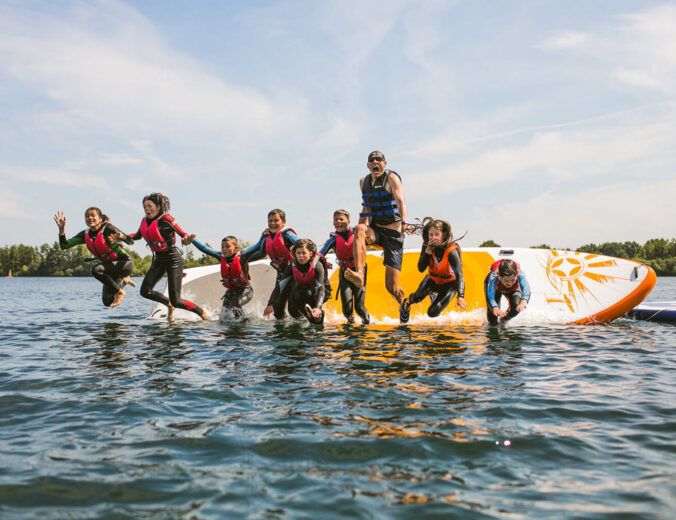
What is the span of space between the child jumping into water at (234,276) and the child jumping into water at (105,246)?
5.51ft

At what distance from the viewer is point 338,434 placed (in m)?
3.49

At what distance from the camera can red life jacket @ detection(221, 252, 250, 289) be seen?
10004 mm

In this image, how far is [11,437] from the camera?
3.55m

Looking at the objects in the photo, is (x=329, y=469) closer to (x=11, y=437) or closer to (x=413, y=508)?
(x=413, y=508)

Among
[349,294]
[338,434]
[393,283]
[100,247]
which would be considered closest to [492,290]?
[393,283]

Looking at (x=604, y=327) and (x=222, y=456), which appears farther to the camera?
(x=604, y=327)

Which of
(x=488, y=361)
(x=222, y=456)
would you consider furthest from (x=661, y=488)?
(x=488, y=361)

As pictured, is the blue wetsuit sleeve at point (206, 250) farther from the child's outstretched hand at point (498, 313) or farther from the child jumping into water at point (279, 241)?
the child's outstretched hand at point (498, 313)

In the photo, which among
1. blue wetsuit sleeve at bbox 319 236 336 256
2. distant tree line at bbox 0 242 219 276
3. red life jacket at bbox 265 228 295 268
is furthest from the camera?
distant tree line at bbox 0 242 219 276

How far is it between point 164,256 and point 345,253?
3.39 metres

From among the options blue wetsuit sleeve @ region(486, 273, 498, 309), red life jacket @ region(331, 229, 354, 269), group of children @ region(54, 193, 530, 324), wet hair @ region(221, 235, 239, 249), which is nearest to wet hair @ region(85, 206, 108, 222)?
group of children @ region(54, 193, 530, 324)

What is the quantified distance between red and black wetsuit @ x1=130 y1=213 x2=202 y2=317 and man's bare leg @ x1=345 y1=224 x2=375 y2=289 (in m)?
3.17

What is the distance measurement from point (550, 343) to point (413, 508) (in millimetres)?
5495

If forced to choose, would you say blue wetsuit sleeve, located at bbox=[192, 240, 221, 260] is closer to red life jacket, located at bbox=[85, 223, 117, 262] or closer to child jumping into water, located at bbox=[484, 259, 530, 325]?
red life jacket, located at bbox=[85, 223, 117, 262]
